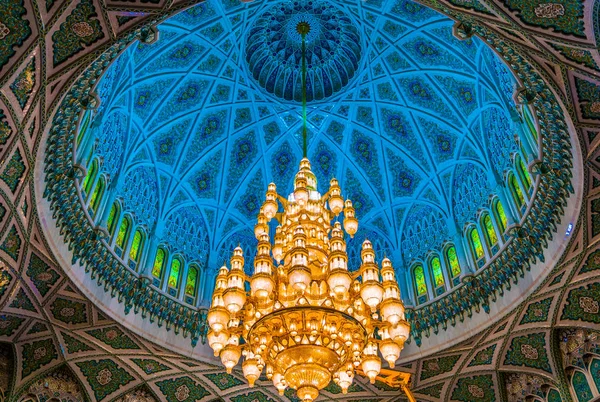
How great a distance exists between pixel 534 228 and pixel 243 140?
895 centimetres

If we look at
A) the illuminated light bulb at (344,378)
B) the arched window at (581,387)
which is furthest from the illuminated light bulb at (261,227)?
the arched window at (581,387)

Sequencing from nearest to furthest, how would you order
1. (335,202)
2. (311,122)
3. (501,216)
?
(335,202)
(501,216)
(311,122)

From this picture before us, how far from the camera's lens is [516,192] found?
46.2 feet

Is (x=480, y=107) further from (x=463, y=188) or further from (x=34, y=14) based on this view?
(x=34, y=14)

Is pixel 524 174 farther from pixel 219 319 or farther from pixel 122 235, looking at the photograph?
pixel 122 235

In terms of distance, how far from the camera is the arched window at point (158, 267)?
15.5 metres

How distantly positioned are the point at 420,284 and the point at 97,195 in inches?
357

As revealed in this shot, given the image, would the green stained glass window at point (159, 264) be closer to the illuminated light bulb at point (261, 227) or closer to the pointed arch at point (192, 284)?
the pointed arch at point (192, 284)

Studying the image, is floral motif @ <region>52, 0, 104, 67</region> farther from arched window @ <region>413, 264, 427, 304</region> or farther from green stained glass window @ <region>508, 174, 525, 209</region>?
arched window @ <region>413, 264, 427, 304</region>

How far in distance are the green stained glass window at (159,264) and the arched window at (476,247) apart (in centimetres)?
844

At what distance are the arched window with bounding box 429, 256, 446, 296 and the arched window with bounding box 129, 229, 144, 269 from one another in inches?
318

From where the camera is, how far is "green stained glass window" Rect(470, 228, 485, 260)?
14970 mm

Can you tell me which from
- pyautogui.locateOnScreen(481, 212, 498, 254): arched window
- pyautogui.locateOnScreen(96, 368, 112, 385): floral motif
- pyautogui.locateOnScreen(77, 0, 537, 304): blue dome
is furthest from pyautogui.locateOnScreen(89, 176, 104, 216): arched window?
pyautogui.locateOnScreen(481, 212, 498, 254): arched window

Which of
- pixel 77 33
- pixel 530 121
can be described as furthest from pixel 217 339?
pixel 530 121
